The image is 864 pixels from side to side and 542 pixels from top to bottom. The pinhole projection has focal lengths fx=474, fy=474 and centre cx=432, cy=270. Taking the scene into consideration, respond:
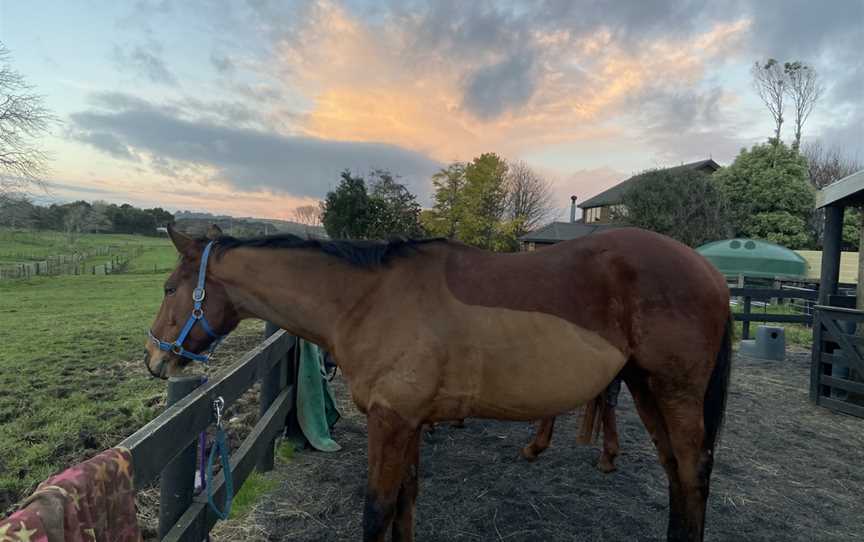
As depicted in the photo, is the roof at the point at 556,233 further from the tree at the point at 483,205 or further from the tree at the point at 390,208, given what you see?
the tree at the point at 390,208

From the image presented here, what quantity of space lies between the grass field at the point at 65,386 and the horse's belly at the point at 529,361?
296 cm

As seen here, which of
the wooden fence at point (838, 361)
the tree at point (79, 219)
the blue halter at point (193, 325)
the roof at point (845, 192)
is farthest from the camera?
the tree at point (79, 219)

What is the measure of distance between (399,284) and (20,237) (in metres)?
48.3

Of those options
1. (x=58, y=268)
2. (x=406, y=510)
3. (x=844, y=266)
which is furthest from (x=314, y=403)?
(x=58, y=268)

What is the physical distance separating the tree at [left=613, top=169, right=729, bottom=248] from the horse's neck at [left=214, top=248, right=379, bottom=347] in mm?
20829

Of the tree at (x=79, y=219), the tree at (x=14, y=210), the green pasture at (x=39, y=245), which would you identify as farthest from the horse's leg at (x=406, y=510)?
the tree at (x=79, y=219)

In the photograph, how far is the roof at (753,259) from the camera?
1480 centimetres

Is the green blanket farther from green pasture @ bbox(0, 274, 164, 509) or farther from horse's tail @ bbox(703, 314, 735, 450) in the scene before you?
horse's tail @ bbox(703, 314, 735, 450)

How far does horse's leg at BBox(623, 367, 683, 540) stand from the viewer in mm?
2453

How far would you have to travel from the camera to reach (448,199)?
109 feet

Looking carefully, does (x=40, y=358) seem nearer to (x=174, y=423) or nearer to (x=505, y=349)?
(x=174, y=423)

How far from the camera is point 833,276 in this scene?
605cm

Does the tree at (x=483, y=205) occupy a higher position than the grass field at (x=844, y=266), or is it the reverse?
the tree at (x=483, y=205)

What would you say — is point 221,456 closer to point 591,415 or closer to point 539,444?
point 539,444
